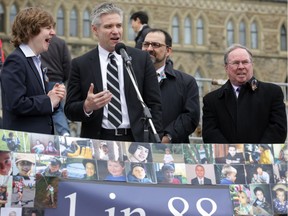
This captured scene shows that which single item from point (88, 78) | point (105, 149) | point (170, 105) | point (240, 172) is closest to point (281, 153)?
point (240, 172)

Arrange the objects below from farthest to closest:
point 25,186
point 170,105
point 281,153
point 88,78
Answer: point 170,105
point 88,78
point 281,153
point 25,186

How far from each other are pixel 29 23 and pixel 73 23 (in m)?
33.9

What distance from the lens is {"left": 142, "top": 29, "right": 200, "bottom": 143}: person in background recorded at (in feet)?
24.1

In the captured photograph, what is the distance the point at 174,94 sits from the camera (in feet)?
24.9

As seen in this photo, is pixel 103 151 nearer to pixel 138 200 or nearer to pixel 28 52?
pixel 138 200

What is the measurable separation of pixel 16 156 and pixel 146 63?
A: 1908 millimetres

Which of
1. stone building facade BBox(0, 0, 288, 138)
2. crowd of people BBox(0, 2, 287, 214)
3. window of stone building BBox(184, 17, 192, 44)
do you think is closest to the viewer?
crowd of people BBox(0, 2, 287, 214)

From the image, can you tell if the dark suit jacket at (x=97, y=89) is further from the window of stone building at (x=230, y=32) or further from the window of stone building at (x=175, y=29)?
the window of stone building at (x=230, y=32)

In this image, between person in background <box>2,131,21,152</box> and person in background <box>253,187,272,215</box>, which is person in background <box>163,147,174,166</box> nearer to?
person in background <box>253,187,272,215</box>

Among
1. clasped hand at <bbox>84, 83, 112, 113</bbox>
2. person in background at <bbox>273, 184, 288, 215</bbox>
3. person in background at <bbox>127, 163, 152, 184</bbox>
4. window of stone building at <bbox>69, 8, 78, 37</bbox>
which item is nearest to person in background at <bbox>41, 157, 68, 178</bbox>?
person in background at <bbox>127, 163, 152, 184</bbox>

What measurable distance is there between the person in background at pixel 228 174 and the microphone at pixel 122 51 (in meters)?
1.08

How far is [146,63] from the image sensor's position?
21.7 feet

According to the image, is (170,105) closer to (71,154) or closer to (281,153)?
(281,153)

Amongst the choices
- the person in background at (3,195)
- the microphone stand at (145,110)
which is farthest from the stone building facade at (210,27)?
the person in background at (3,195)
